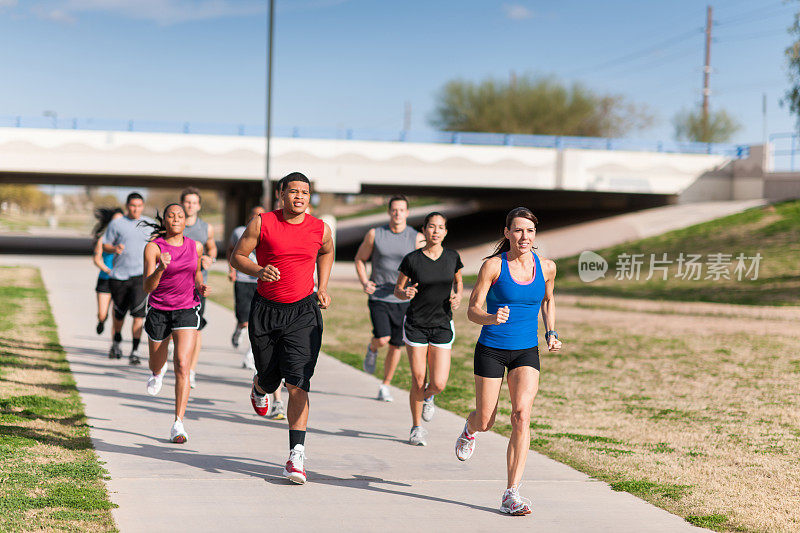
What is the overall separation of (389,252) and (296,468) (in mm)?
3105

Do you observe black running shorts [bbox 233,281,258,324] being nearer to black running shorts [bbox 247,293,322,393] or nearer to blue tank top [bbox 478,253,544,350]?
black running shorts [bbox 247,293,322,393]

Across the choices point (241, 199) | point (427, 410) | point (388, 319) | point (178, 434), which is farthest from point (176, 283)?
point (241, 199)

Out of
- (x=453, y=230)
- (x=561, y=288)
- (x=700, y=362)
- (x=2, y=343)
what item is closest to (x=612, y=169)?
(x=453, y=230)

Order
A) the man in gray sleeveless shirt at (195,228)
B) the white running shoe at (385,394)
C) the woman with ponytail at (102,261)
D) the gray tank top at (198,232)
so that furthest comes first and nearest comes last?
the woman with ponytail at (102,261), the gray tank top at (198,232), the white running shoe at (385,394), the man in gray sleeveless shirt at (195,228)

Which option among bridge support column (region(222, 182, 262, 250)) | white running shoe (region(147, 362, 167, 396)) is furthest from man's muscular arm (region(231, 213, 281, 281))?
bridge support column (region(222, 182, 262, 250))

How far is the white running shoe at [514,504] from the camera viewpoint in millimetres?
5441

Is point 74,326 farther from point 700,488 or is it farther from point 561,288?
point 561,288

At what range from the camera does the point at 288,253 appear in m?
6.17

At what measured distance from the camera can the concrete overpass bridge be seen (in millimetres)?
42156

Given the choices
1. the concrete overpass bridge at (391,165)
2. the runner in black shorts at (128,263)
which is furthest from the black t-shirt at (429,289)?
the concrete overpass bridge at (391,165)

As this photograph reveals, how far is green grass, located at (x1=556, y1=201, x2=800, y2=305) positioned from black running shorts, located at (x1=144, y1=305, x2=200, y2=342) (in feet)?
67.4

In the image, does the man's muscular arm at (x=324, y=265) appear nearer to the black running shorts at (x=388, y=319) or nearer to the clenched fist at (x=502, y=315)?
the clenched fist at (x=502, y=315)

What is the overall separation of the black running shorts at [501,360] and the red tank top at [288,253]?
4.33 feet

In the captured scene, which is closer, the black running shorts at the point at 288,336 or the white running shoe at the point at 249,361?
the black running shorts at the point at 288,336
